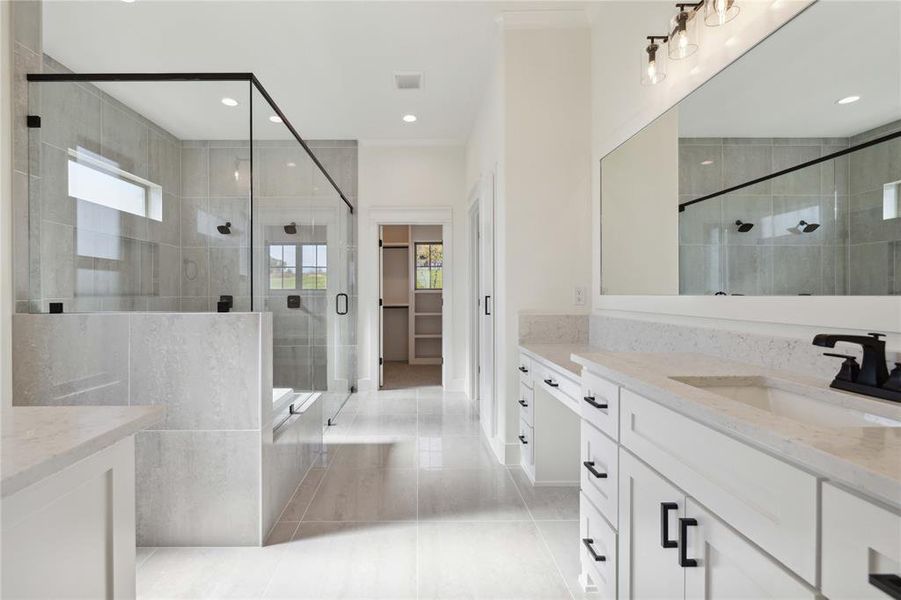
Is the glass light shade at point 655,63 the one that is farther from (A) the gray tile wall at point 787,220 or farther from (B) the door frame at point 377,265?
(B) the door frame at point 377,265

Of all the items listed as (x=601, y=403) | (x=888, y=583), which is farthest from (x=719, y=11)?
(x=888, y=583)

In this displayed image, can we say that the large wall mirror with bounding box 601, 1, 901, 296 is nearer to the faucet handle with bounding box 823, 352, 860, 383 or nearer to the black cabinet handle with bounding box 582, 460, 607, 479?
the faucet handle with bounding box 823, 352, 860, 383

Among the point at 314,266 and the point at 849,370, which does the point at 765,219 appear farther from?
the point at 314,266

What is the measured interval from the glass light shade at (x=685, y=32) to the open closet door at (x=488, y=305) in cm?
152

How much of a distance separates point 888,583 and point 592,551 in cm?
111

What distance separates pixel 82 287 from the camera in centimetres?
205

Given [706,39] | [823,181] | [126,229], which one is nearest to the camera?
[823,181]

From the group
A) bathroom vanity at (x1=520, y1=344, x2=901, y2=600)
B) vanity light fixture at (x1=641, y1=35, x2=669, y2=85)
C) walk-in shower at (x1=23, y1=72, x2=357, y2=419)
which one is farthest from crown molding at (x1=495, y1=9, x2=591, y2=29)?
bathroom vanity at (x1=520, y1=344, x2=901, y2=600)

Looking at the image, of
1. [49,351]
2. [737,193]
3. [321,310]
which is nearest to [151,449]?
[49,351]

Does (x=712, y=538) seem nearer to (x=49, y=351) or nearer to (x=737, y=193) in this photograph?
(x=737, y=193)

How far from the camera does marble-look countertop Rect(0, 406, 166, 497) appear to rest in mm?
590

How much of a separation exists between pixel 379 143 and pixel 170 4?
8.37 ft

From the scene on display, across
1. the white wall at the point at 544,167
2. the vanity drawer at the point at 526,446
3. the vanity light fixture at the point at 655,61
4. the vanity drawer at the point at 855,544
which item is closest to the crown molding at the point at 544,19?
the white wall at the point at 544,167

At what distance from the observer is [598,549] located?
1.47 metres
